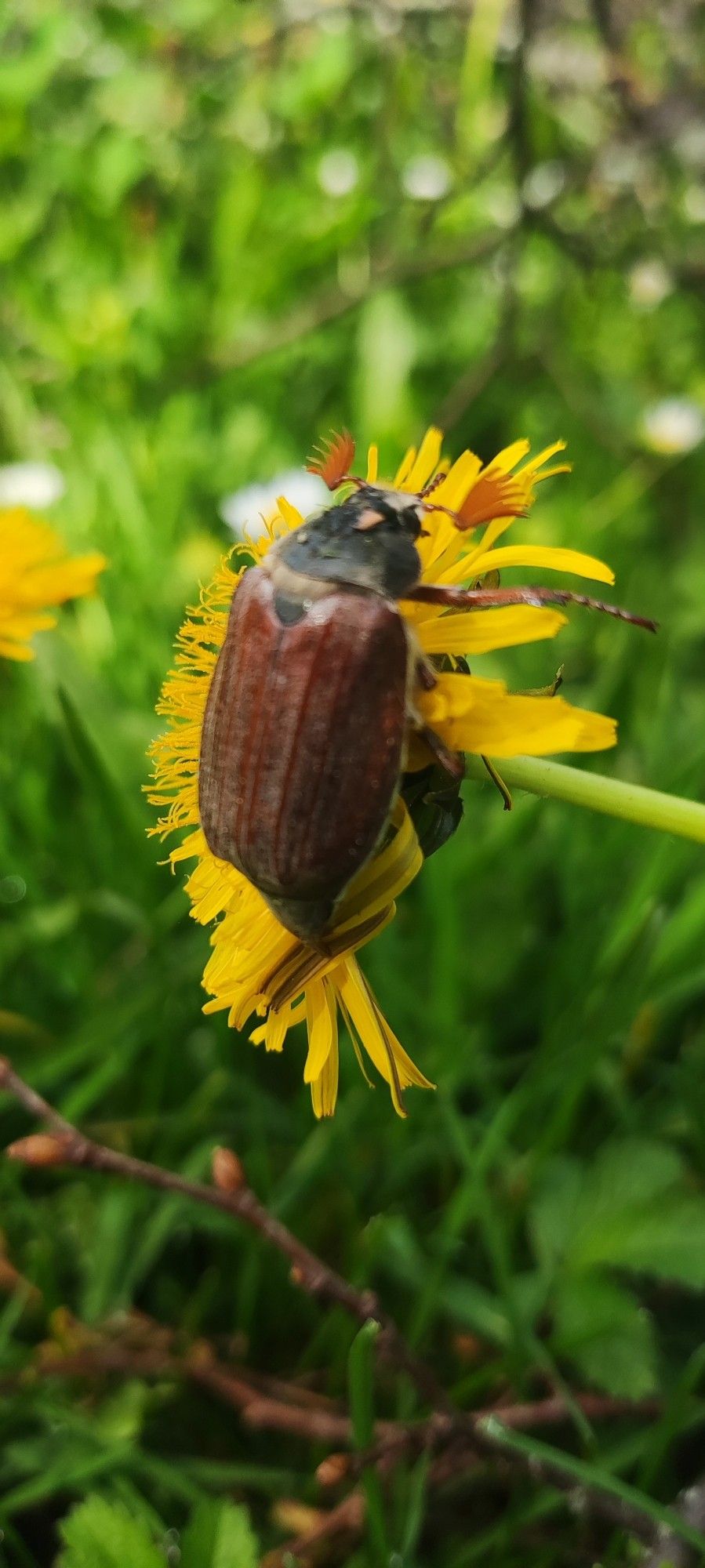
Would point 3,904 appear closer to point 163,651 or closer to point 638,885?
point 163,651

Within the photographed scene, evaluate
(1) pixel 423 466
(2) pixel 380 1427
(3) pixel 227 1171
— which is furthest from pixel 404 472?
(2) pixel 380 1427

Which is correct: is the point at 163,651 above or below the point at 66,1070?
above

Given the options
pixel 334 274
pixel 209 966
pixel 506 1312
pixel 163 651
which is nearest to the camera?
pixel 209 966

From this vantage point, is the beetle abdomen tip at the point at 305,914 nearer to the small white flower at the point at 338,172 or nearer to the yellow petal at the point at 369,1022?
the yellow petal at the point at 369,1022

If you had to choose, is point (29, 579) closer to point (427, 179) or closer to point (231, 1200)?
point (231, 1200)

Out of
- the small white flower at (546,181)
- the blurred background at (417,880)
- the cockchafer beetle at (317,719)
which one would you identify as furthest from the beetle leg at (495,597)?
the small white flower at (546,181)

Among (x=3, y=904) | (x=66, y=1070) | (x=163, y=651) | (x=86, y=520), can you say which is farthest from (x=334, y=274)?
(x=66, y=1070)

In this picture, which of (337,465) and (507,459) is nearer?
(507,459)

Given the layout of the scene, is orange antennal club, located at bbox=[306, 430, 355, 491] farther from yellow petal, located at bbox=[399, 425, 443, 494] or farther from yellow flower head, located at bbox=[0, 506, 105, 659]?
yellow flower head, located at bbox=[0, 506, 105, 659]
